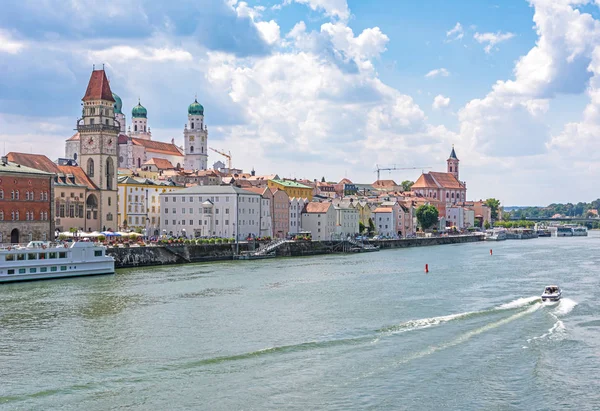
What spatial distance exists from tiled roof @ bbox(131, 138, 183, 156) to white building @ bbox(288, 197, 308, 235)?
47903 millimetres

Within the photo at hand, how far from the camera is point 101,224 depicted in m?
95.9

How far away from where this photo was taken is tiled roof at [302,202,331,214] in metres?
125

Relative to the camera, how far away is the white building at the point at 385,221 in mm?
153675

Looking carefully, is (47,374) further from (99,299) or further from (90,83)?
(90,83)

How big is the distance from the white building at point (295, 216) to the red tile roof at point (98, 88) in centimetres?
3517

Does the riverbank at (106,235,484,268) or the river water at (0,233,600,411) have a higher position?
the riverbank at (106,235,484,268)

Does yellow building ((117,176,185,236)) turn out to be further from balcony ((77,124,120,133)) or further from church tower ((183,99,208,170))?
church tower ((183,99,208,170))

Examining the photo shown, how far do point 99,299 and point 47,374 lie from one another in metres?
19.4

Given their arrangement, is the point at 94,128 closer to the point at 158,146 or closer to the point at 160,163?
the point at 160,163

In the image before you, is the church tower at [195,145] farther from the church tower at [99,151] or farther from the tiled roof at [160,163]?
the church tower at [99,151]

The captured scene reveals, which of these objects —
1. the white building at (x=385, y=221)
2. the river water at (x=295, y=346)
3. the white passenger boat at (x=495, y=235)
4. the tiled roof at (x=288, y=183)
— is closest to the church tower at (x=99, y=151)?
the river water at (x=295, y=346)

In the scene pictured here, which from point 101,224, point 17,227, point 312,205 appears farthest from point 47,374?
point 312,205

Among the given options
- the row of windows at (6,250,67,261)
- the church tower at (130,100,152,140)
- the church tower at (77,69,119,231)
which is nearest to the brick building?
the row of windows at (6,250,67,261)

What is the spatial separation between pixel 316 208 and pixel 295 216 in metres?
3.99
